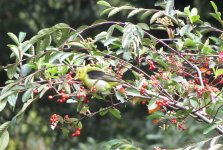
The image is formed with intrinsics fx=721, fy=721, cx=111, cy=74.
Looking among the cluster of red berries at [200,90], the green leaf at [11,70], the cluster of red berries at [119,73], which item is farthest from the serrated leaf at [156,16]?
the green leaf at [11,70]

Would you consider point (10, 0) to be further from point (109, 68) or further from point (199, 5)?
point (109, 68)

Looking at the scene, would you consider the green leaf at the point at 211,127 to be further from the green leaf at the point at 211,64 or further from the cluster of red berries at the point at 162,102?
the green leaf at the point at 211,64

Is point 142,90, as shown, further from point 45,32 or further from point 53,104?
point 53,104

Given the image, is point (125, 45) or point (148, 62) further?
point (148, 62)

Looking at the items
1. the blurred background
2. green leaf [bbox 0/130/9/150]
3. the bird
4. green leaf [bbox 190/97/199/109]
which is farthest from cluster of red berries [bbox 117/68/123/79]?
the blurred background

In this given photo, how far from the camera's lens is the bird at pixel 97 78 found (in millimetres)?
1969

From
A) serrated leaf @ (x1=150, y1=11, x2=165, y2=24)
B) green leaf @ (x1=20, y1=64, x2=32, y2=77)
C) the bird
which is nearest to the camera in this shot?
the bird

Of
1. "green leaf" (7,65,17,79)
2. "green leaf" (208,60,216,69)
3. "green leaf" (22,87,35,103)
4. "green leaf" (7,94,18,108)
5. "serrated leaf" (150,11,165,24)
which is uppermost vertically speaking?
"serrated leaf" (150,11,165,24)

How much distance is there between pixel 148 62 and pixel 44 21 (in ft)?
13.0

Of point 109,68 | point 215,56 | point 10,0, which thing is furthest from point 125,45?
point 10,0

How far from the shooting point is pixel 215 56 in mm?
2137

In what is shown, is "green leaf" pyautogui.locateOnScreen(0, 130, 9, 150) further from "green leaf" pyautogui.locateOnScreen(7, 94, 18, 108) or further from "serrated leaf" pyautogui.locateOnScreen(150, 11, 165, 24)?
"serrated leaf" pyautogui.locateOnScreen(150, 11, 165, 24)

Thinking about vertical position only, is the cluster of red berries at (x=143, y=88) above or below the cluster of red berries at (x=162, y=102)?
above

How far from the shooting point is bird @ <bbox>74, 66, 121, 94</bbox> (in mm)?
1969
